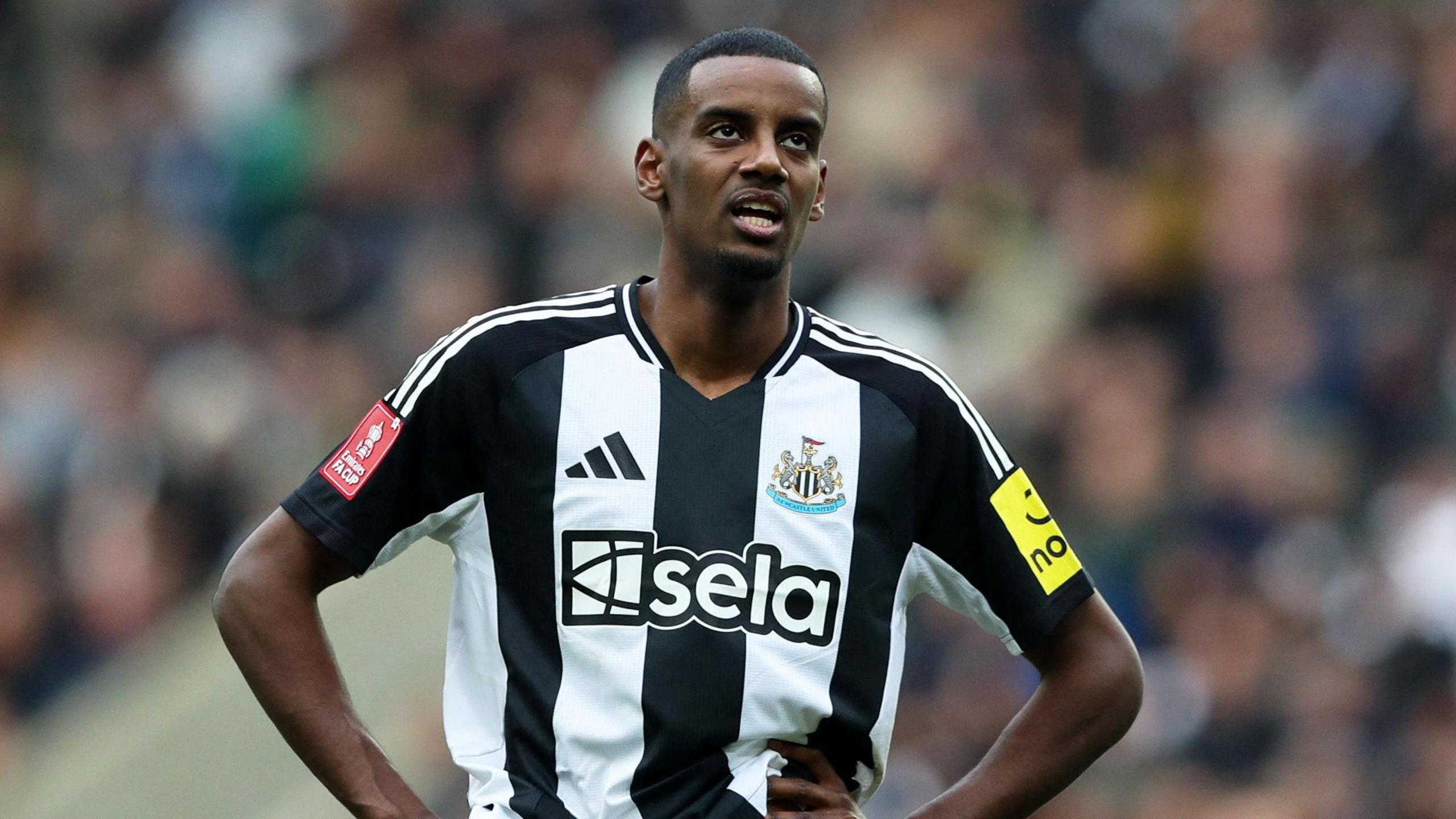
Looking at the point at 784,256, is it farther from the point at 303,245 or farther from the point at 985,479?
the point at 303,245

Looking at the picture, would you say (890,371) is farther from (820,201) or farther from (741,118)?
(741,118)

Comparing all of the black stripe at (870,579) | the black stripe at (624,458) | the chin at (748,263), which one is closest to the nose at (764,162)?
the chin at (748,263)

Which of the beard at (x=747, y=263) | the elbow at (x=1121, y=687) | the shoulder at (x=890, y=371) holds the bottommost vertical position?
the elbow at (x=1121, y=687)

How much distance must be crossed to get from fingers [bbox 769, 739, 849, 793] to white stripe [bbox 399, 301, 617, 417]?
3.06 ft

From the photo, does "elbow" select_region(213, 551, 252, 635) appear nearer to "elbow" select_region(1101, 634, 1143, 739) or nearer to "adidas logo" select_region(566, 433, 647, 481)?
"adidas logo" select_region(566, 433, 647, 481)

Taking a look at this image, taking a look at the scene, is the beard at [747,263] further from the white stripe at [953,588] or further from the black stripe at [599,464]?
the white stripe at [953,588]

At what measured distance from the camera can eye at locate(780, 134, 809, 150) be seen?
4.38 metres

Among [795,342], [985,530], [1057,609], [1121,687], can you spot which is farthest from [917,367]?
[1121,687]

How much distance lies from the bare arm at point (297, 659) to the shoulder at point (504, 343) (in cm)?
36

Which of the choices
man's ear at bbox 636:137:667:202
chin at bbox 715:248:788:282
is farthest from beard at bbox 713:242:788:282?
man's ear at bbox 636:137:667:202

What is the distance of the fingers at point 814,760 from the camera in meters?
4.25

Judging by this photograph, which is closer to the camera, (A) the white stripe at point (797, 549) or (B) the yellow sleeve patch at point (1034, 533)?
(A) the white stripe at point (797, 549)

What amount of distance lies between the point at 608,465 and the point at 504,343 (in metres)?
0.32

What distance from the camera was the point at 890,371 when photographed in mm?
4445
